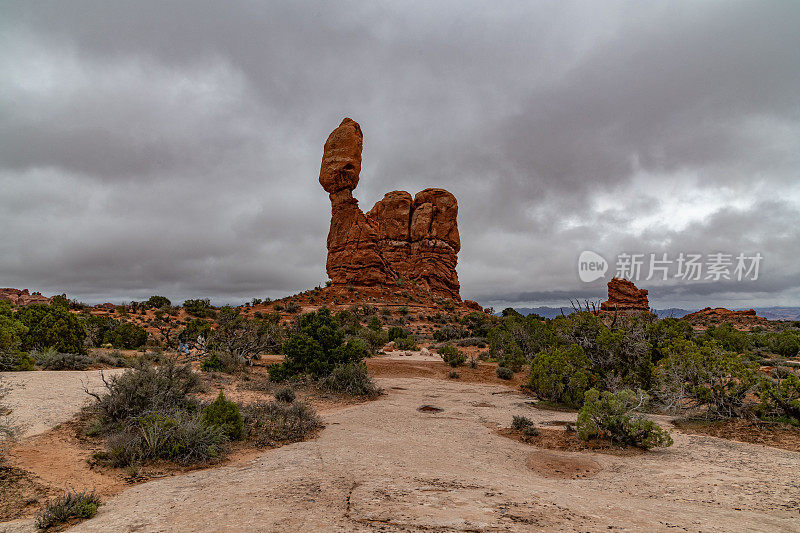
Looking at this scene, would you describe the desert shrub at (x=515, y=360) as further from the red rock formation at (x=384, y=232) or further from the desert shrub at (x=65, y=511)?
the red rock formation at (x=384, y=232)

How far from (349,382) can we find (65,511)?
10.6 meters

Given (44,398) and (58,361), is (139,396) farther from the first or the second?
(58,361)

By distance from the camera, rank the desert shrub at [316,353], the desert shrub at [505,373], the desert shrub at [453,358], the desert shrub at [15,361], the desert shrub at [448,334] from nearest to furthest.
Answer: the desert shrub at [15,361]
the desert shrub at [316,353]
the desert shrub at [505,373]
the desert shrub at [453,358]
the desert shrub at [448,334]

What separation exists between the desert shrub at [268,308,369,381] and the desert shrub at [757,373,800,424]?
12.6m

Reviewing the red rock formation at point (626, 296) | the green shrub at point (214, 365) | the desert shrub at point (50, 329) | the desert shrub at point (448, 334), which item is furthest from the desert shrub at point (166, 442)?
the red rock formation at point (626, 296)

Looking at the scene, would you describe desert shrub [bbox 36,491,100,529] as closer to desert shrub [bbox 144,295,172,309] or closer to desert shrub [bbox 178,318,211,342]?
desert shrub [bbox 178,318,211,342]

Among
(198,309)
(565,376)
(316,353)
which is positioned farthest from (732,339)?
(198,309)

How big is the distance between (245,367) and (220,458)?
11.4 m

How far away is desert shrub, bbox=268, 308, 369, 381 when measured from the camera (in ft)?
50.1

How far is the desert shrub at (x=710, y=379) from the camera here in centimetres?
944

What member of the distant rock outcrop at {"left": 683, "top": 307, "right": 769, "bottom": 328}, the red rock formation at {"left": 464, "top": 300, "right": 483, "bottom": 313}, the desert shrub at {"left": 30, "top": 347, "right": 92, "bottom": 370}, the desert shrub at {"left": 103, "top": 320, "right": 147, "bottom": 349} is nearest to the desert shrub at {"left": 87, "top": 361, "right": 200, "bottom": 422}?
the desert shrub at {"left": 30, "top": 347, "right": 92, "bottom": 370}

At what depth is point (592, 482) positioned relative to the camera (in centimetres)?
577

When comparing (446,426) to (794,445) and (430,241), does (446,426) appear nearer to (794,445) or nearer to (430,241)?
(794,445)

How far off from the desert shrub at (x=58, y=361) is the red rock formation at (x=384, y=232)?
41.6m
